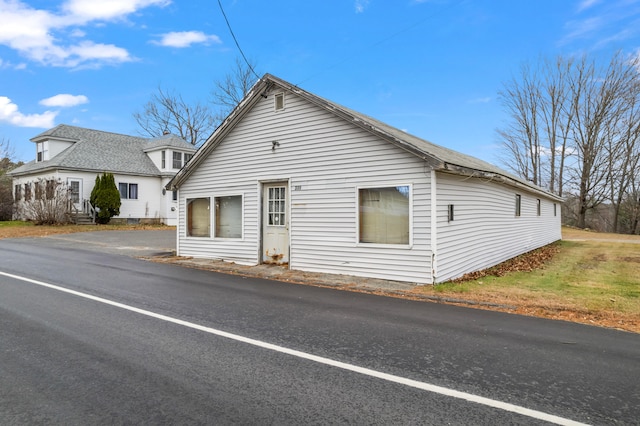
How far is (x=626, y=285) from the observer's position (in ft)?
28.5

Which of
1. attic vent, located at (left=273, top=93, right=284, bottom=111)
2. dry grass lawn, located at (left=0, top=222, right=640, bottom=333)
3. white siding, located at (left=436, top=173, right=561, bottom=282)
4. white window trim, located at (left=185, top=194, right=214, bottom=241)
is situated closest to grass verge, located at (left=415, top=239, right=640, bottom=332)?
dry grass lawn, located at (left=0, top=222, right=640, bottom=333)

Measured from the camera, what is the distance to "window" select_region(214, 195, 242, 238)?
12.2 meters

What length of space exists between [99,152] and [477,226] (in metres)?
28.3

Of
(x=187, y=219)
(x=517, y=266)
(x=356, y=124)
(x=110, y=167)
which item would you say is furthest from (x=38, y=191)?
(x=517, y=266)

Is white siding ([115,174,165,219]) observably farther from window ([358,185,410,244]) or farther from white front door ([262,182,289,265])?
window ([358,185,410,244])

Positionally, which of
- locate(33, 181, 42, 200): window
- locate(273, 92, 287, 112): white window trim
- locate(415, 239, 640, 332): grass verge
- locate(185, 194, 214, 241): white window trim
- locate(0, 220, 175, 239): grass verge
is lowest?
locate(415, 239, 640, 332): grass verge

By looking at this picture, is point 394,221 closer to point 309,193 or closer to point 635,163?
point 309,193

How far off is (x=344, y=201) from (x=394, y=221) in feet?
4.65

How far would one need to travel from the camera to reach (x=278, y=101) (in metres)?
11.3

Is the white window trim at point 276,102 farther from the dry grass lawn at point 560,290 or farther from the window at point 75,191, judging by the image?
the window at point 75,191

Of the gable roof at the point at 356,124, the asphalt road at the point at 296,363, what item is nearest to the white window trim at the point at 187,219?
the gable roof at the point at 356,124

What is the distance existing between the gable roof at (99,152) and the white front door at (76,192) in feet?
2.95

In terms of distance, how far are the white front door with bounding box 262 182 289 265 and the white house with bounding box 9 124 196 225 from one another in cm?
1981

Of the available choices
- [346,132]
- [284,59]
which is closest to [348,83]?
[284,59]
